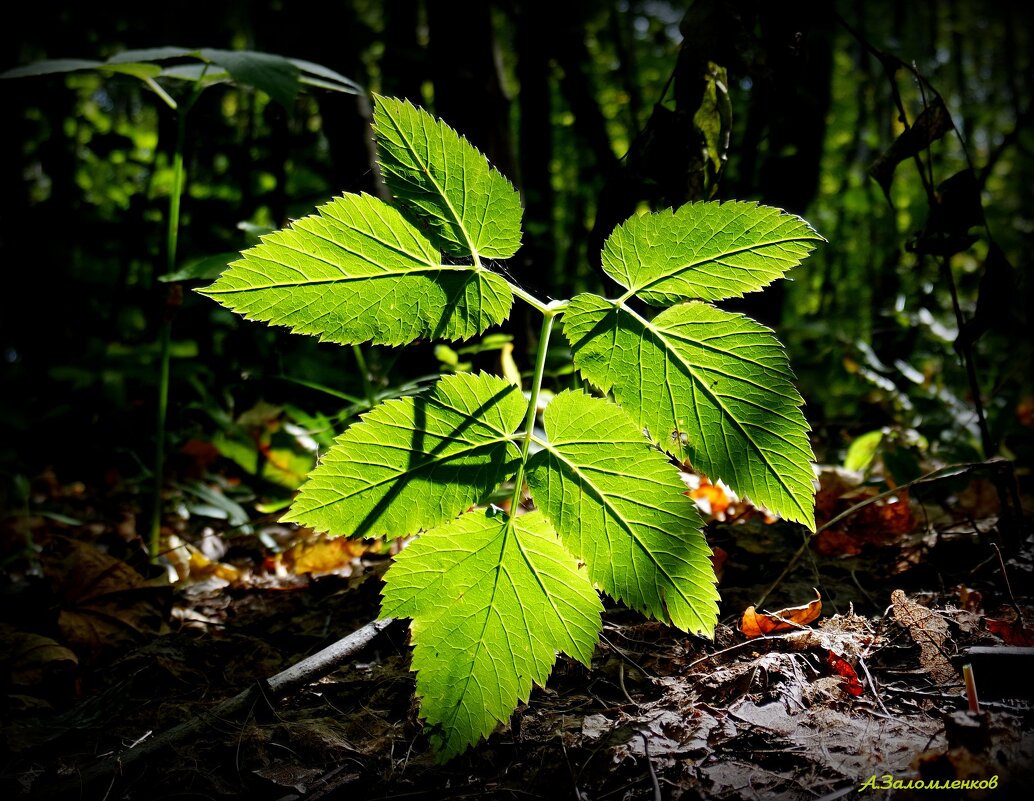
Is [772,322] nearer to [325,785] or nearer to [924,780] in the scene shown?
[924,780]

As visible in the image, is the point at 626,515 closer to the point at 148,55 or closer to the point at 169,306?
the point at 169,306

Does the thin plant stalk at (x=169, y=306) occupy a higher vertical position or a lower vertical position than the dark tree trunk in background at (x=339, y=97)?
lower

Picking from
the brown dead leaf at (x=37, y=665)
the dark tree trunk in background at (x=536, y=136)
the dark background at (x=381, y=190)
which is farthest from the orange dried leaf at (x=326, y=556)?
the dark tree trunk in background at (x=536, y=136)

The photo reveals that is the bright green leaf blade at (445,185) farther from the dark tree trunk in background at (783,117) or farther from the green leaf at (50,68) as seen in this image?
the green leaf at (50,68)

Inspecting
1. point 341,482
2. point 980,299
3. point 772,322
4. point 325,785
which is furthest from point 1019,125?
point 325,785

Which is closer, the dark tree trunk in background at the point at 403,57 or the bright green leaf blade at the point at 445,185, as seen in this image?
the bright green leaf blade at the point at 445,185

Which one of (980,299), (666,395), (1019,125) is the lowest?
(666,395)

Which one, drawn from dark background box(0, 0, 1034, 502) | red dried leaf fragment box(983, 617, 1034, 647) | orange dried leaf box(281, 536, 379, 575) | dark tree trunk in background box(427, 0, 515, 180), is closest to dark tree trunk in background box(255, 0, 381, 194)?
dark background box(0, 0, 1034, 502)

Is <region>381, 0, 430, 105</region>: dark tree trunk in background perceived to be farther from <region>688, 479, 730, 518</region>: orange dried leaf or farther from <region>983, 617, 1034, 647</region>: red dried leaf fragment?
<region>983, 617, 1034, 647</region>: red dried leaf fragment
